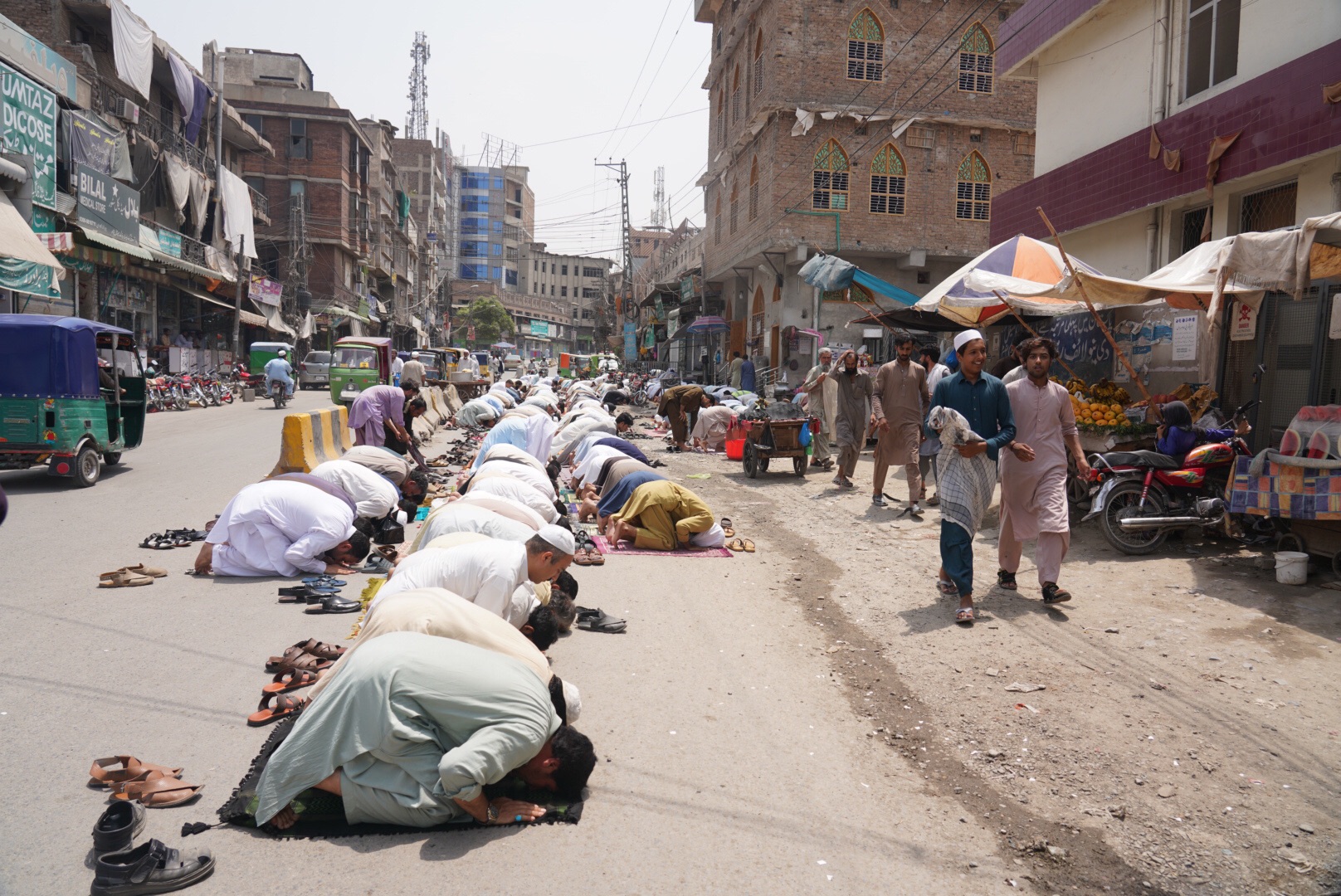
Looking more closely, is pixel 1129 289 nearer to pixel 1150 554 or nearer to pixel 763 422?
pixel 1150 554

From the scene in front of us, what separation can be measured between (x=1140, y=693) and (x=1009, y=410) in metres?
2.04

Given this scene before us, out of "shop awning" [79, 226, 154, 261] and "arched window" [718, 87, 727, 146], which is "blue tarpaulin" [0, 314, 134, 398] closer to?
"shop awning" [79, 226, 154, 261]

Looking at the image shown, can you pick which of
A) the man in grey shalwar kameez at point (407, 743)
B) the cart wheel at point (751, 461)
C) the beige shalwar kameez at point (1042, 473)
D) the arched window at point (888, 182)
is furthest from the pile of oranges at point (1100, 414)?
the arched window at point (888, 182)

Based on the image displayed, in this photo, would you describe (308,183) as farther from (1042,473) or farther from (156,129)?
(1042,473)

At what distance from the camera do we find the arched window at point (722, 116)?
32.1 metres

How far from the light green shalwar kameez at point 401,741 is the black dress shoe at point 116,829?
0.39m

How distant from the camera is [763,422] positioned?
13.1 metres

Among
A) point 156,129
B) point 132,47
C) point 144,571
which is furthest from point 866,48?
point 144,571

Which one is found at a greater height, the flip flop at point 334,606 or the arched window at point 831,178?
the arched window at point 831,178

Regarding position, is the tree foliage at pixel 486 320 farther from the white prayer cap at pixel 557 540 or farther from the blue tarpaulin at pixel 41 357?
the white prayer cap at pixel 557 540

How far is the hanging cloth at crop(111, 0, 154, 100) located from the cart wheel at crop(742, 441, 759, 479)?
805 inches

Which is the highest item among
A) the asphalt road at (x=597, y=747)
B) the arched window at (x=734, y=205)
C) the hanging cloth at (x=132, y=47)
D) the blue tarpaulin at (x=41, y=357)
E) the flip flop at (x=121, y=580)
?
the hanging cloth at (x=132, y=47)

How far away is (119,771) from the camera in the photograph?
337cm

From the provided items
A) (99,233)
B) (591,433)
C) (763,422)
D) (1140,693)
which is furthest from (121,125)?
(1140,693)
